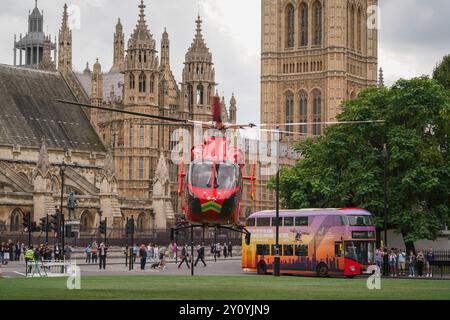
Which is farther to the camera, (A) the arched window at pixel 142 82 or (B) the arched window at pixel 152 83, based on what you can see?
(B) the arched window at pixel 152 83

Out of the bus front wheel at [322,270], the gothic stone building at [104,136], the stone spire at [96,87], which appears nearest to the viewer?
the bus front wheel at [322,270]

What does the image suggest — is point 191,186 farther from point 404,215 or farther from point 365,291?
point 404,215

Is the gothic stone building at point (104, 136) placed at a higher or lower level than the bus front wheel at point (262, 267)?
higher

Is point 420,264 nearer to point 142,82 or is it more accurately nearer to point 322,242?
point 322,242

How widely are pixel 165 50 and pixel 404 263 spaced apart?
54799mm

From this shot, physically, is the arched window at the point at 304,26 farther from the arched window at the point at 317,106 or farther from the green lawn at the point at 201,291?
the green lawn at the point at 201,291

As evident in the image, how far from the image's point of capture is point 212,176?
1346 inches

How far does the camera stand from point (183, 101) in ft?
332

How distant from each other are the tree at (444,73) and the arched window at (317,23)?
64.4 m

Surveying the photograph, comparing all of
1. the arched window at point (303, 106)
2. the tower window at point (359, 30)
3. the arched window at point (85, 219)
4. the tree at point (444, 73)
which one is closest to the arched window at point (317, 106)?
the arched window at point (303, 106)

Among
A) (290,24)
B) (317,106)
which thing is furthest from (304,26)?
(317,106)

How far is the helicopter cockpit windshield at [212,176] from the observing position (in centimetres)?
3416

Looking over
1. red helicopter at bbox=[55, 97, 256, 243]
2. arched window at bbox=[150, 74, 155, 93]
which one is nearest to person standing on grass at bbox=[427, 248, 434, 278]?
red helicopter at bbox=[55, 97, 256, 243]

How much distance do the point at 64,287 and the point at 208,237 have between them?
2345 inches
